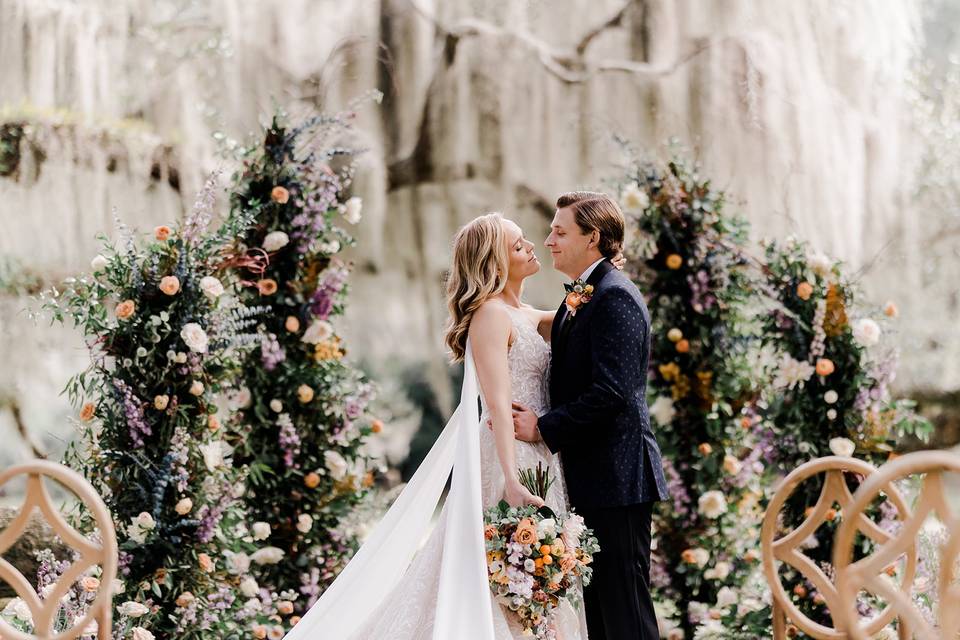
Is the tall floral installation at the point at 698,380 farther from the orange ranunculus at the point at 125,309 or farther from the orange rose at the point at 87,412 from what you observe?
the orange rose at the point at 87,412

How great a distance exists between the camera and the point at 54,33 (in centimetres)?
622

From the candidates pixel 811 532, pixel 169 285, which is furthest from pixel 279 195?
pixel 811 532

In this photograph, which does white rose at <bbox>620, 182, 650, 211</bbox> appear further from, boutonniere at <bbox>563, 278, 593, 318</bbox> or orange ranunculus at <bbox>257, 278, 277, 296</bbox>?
orange ranunculus at <bbox>257, 278, 277, 296</bbox>

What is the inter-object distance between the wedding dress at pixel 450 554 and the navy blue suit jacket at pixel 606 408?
106 millimetres

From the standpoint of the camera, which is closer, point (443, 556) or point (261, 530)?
point (443, 556)

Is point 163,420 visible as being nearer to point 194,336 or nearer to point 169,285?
point 194,336

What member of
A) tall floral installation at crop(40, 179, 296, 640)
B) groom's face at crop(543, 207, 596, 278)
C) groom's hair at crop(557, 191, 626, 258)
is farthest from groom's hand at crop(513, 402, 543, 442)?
tall floral installation at crop(40, 179, 296, 640)

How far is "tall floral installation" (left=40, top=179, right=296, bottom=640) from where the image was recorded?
11.3 ft

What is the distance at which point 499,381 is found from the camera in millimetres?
2975

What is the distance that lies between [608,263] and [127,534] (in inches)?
76.0

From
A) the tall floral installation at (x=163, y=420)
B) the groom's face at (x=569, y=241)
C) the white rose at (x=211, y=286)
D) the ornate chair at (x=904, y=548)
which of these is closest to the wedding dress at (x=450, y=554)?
the groom's face at (x=569, y=241)

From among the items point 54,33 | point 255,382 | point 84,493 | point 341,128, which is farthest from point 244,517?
point 54,33

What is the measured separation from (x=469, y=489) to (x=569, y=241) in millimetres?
867

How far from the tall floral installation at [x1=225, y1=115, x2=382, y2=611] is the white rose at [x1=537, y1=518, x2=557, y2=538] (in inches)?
59.1
